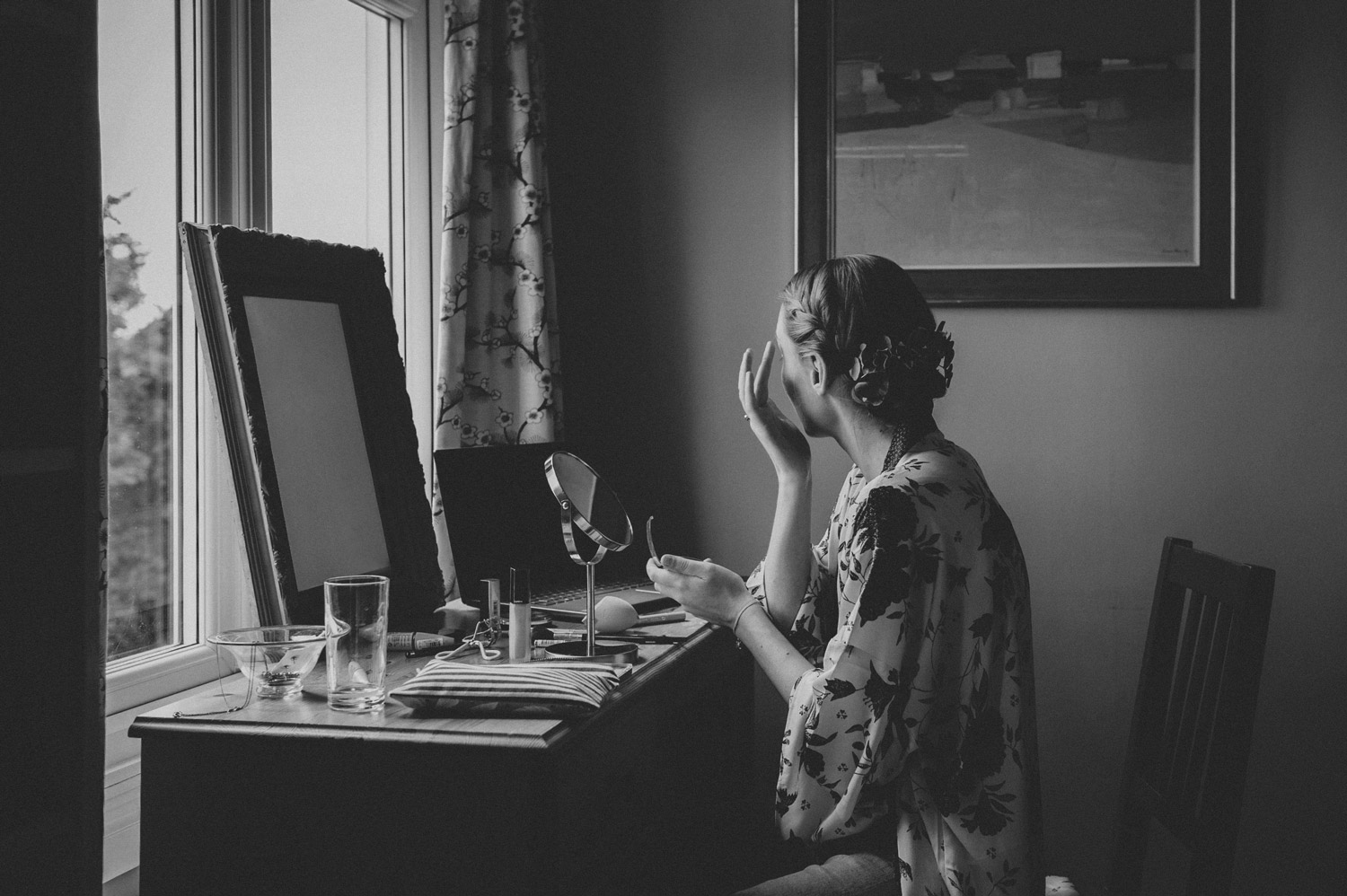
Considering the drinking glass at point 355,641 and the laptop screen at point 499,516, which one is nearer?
the drinking glass at point 355,641

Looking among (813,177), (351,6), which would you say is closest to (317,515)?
(351,6)

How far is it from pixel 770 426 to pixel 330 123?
1005 millimetres

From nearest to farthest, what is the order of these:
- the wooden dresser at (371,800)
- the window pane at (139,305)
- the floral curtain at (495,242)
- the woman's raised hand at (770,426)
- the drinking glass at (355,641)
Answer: the wooden dresser at (371,800), the drinking glass at (355,641), the window pane at (139,305), the woman's raised hand at (770,426), the floral curtain at (495,242)

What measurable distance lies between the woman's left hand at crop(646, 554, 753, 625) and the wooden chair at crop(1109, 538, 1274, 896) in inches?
24.3

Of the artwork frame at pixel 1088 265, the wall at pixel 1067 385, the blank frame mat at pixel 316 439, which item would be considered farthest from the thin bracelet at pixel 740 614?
the artwork frame at pixel 1088 265

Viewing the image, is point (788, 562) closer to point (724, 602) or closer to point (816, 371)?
point (724, 602)

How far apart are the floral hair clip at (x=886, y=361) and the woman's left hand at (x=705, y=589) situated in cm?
32

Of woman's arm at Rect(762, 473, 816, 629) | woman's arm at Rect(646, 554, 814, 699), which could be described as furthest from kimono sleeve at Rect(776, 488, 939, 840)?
woman's arm at Rect(762, 473, 816, 629)

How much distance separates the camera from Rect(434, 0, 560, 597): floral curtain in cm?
A: 226

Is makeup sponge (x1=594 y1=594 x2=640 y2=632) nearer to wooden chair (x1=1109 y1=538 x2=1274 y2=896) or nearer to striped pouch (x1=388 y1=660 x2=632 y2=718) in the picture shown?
striped pouch (x1=388 y1=660 x2=632 y2=718)

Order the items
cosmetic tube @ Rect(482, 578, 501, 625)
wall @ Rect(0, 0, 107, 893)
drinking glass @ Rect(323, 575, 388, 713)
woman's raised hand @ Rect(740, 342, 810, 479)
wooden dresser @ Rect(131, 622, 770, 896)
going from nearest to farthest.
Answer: wall @ Rect(0, 0, 107, 893) → wooden dresser @ Rect(131, 622, 770, 896) → drinking glass @ Rect(323, 575, 388, 713) → cosmetic tube @ Rect(482, 578, 501, 625) → woman's raised hand @ Rect(740, 342, 810, 479)

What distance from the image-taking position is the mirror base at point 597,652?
5.08 feet

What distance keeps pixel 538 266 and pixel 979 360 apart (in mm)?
969

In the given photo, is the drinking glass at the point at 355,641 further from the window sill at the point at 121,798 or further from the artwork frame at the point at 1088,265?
the artwork frame at the point at 1088,265
